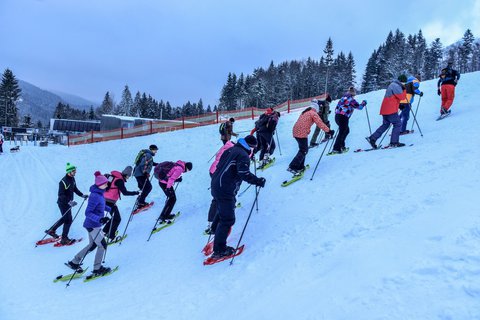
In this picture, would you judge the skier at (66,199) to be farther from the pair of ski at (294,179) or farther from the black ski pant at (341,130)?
the black ski pant at (341,130)

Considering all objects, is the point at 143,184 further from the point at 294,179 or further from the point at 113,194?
the point at 294,179

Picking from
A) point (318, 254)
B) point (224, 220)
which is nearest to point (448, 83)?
point (318, 254)

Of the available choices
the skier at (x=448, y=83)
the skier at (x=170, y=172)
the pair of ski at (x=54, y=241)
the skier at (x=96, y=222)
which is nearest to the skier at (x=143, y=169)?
the skier at (x=170, y=172)

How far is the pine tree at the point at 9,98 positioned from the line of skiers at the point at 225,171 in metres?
64.4

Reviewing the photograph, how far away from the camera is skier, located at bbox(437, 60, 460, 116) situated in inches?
373

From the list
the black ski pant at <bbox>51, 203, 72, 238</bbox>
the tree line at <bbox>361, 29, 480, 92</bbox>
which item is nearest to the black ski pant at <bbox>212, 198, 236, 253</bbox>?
the black ski pant at <bbox>51, 203, 72, 238</bbox>

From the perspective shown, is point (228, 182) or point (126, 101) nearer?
point (228, 182)

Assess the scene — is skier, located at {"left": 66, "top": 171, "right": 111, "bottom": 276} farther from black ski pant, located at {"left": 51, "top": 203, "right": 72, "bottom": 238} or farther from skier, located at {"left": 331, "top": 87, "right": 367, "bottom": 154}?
skier, located at {"left": 331, "top": 87, "right": 367, "bottom": 154}

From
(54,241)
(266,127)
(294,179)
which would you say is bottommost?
(54,241)

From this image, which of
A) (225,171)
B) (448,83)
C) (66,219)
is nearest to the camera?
(225,171)

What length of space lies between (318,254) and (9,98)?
7293 cm

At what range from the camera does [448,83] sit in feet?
31.4

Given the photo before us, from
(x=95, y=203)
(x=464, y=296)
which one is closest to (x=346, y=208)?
(x=464, y=296)

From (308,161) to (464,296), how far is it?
6731 millimetres
